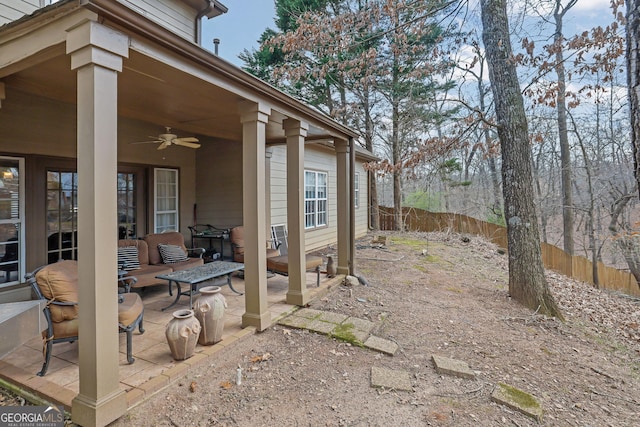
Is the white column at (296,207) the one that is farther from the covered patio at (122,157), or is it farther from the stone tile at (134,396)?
the stone tile at (134,396)

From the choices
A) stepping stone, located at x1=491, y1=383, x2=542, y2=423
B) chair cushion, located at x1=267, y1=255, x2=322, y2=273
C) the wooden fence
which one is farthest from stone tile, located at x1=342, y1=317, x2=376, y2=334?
the wooden fence

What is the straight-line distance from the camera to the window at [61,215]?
460 cm

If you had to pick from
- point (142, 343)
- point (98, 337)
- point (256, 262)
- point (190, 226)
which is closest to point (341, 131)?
point (256, 262)

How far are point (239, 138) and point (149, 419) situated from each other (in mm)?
5155

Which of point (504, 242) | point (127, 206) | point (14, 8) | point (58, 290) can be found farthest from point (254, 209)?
point (504, 242)

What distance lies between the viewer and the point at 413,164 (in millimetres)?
6996

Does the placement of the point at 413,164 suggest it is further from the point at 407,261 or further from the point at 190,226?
the point at 190,226

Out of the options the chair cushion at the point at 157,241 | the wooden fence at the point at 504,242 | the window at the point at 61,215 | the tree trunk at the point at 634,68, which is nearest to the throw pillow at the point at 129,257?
the chair cushion at the point at 157,241

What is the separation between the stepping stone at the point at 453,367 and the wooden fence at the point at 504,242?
897 centimetres

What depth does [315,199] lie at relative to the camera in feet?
28.9

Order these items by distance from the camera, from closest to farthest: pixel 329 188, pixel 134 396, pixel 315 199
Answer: pixel 134 396
pixel 315 199
pixel 329 188

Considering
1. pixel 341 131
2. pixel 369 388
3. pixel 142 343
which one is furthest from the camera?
pixel 341 131

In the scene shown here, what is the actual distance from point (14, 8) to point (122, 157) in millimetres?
2103

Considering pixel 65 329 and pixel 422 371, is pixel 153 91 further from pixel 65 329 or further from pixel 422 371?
pixel 422 371
